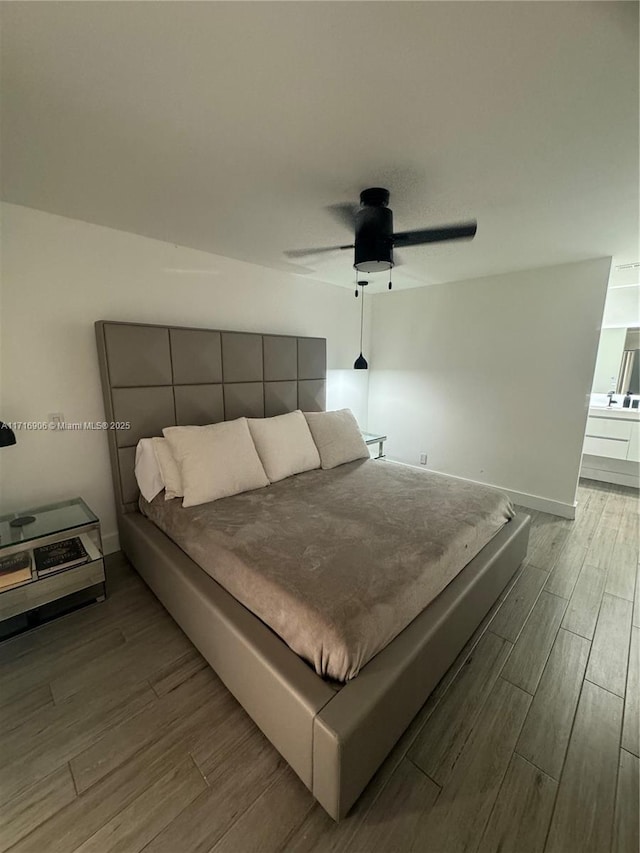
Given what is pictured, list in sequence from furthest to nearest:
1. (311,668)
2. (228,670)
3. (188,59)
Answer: (228,670)
(311,668)
(188,59)

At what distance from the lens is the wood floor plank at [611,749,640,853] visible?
3.47ft

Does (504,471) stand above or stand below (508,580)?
above

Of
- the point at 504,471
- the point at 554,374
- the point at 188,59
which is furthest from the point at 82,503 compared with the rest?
the point at 554,374

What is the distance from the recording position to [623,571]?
240 centimetres

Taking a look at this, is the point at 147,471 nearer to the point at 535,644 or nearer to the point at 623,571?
the point at 535,644

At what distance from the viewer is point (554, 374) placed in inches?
124

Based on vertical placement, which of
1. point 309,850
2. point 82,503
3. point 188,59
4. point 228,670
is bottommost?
point 309,850

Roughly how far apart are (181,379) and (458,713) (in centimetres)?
259

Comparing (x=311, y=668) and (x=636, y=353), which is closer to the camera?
(x=311, y=668)

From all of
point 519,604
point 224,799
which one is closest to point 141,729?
point 224,799

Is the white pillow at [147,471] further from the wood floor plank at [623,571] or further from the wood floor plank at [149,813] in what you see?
the wood floor plank at [623,571]

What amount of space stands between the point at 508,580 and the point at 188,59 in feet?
9.73

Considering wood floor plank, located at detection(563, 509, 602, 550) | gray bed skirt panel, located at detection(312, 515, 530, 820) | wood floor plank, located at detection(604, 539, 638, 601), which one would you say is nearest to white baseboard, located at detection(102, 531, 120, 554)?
gray bed skirt panel, located at detection(312, 515, 530, 820)

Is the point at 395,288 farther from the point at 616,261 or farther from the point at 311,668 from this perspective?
the point at 311,668
